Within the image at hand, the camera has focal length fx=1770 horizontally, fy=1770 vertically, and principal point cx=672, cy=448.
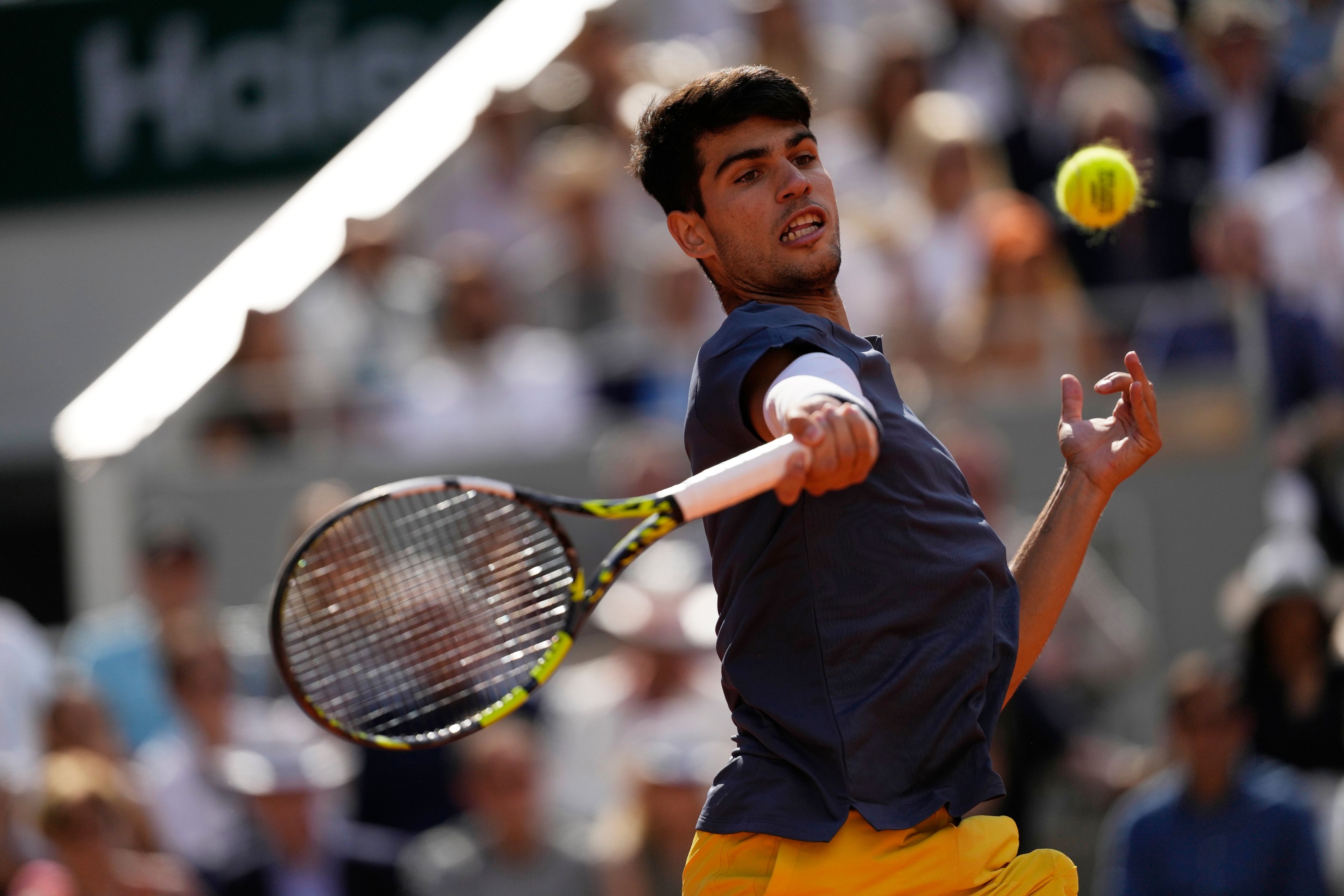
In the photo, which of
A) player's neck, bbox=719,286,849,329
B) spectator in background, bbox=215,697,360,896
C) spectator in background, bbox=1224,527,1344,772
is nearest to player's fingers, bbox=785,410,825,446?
player's neck, bbox=719,286,849,329

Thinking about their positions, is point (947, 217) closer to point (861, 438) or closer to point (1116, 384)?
point (1116, 384)

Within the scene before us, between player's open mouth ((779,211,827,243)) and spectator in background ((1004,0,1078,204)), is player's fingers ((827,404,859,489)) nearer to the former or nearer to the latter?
player's open mouth ((779,211,827,243))

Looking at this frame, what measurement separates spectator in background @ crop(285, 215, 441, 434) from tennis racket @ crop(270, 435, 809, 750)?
5.00 metres

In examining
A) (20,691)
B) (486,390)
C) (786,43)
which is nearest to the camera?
(20,691)

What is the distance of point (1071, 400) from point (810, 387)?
0.85m

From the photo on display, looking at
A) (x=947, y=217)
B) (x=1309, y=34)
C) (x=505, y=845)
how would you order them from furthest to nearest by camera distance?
(x=1309, y=34) → (x=947, y=217) → (x=505, y=845)

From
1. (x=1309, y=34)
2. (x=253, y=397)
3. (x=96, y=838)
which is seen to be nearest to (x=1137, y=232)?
(x=1309, y=34)

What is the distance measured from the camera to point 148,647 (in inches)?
287

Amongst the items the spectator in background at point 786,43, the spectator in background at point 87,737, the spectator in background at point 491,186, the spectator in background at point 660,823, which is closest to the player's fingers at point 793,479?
the spectator in background at point 660,823

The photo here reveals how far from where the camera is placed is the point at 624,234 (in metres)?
8.81

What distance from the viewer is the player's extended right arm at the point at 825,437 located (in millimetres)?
2408

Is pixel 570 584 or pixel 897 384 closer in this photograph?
pixel 570 584

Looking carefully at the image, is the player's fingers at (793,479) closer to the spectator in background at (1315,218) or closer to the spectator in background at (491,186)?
the spectator in background at (1315,218)

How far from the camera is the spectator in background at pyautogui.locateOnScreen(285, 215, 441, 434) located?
27.1 feet
